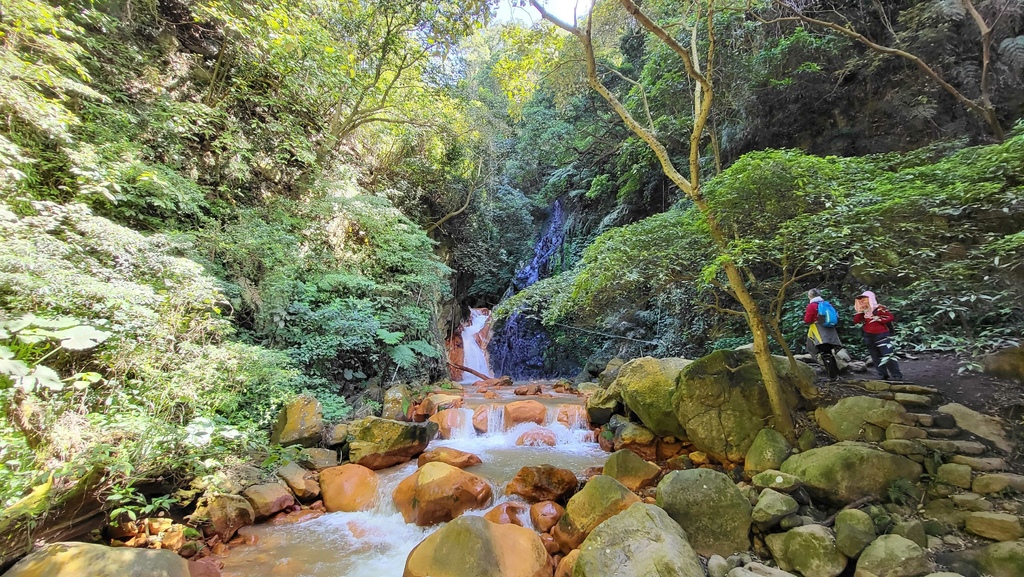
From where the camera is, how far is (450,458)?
18.8ft

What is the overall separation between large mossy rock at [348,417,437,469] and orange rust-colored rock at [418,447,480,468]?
0.30 m

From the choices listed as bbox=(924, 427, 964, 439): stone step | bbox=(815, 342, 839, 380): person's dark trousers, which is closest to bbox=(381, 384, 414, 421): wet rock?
bbox=(815, 342, 839, 380): person's dark trousers

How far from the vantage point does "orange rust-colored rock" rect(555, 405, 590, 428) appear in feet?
23.9

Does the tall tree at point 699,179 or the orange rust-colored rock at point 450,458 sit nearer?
the tall tree at point 699,179

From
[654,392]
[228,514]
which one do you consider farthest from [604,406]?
[228,514]

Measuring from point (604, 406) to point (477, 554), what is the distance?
416cm

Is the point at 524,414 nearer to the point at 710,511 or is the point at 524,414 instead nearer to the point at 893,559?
the point at 710,511

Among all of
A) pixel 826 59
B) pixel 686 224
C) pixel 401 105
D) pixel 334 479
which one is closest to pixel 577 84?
pixel 686 224

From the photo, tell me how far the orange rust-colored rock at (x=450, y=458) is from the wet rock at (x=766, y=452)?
→ 3701 mm

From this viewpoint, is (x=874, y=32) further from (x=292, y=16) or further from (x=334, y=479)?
(x=334, y=479)

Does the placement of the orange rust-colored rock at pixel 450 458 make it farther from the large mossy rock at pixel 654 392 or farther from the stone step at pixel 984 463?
the stone step at pixel 984 463

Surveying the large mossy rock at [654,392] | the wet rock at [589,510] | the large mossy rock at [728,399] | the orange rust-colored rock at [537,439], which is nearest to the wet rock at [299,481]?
the wet rock at [589,510]

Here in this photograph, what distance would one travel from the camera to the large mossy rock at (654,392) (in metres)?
5.68

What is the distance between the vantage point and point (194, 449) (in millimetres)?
3605
